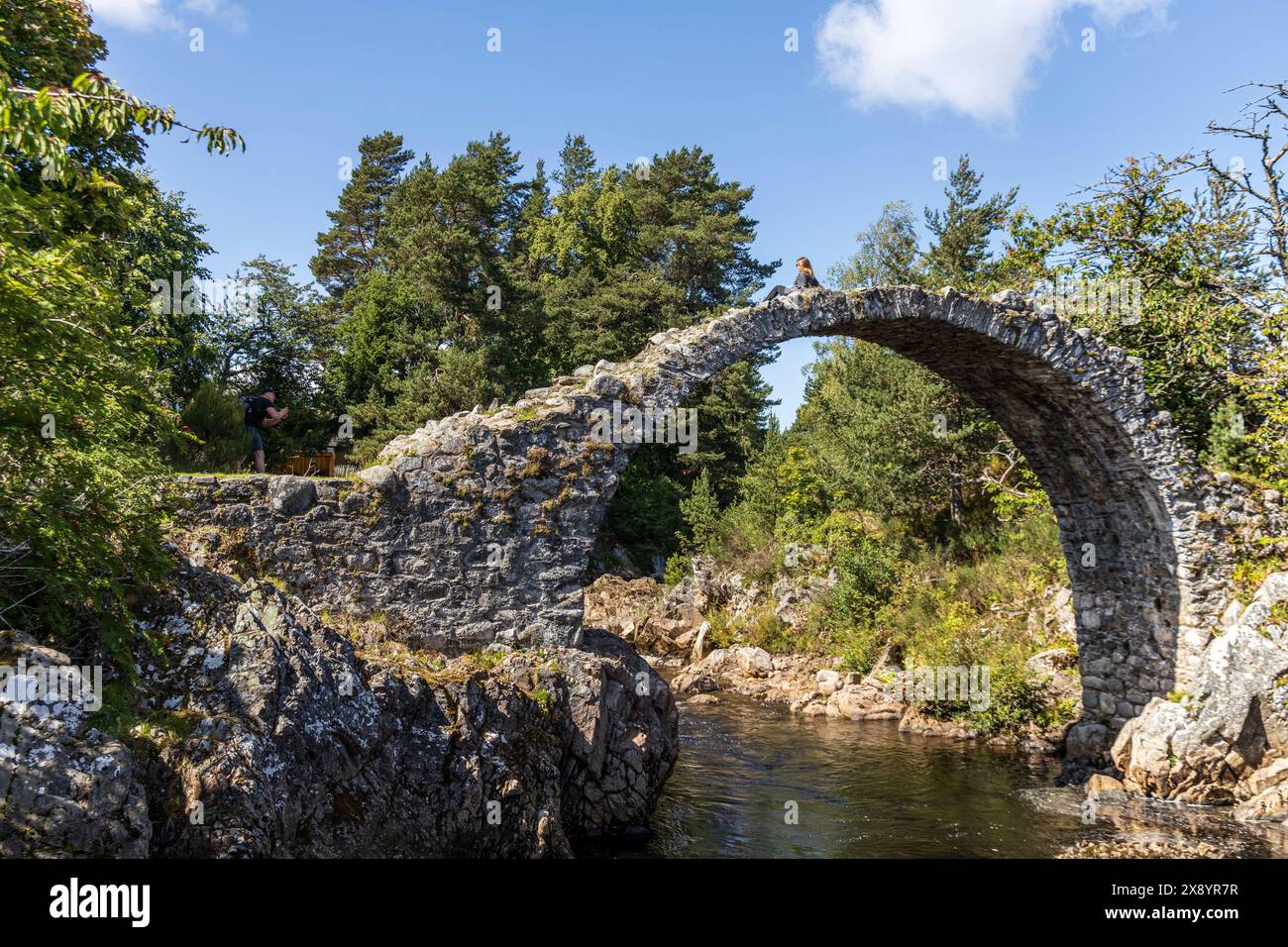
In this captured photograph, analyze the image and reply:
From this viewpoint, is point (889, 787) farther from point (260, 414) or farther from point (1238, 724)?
point (260, 414)

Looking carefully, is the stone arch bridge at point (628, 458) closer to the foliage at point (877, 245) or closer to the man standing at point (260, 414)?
the man standing at point (260, 414)

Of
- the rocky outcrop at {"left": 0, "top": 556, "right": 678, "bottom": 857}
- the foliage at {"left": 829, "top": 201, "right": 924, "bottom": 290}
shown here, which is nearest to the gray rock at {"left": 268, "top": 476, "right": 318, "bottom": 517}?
the rocky outcrop at {"left": 0, "top": 556, "right": 678, "bottom": 857}

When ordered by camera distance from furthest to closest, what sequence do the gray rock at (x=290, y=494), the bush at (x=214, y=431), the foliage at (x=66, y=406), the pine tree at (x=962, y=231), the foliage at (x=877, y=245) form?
the foliage at (x=877, y=245)
the pine tree at (x=962, y=231)
the bush at (x=214, y=431)
the gray rock at (x=290, y=494)
the foliage at (x=66, y=406)

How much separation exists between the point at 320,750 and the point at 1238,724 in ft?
33.8

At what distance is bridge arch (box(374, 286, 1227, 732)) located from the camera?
846 cm

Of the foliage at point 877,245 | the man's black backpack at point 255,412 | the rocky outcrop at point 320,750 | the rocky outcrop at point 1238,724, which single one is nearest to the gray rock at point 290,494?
the rocky outcrop at point 320,750

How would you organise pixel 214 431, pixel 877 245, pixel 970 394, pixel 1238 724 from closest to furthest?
pixel 1238 724 → pixel 970 394 → pixel 214 431 → pixel 877 245

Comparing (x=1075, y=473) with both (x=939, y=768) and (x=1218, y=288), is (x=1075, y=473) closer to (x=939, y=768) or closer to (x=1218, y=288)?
(x=1218, y=288)

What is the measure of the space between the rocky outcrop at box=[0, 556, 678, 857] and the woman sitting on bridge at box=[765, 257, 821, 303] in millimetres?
4448

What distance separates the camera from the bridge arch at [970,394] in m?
8.46

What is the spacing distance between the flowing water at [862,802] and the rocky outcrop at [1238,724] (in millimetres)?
491

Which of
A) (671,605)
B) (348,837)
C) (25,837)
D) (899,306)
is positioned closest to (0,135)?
(25,837)

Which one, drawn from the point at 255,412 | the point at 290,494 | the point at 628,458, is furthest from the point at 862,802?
the point at 255,412

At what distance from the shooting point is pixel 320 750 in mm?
5914
